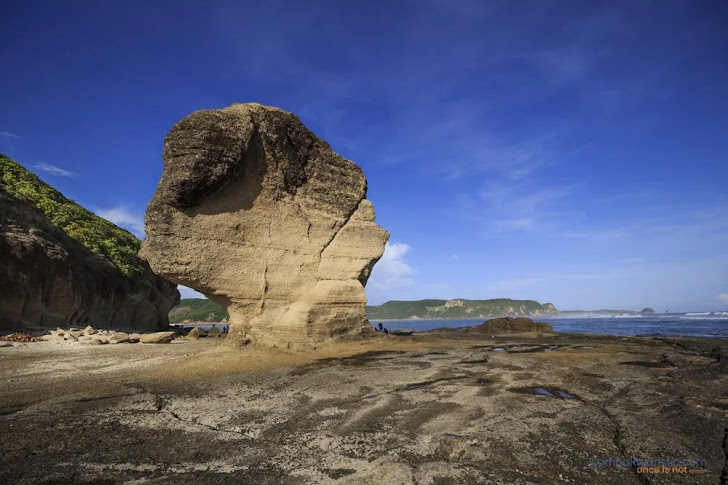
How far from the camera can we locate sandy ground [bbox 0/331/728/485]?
10.7ft

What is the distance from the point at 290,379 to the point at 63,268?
1716cm

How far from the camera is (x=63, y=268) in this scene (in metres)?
18.1

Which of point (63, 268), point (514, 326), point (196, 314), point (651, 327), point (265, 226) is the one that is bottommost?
point (196, 314)

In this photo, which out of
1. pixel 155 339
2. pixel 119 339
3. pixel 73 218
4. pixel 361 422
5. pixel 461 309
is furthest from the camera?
pixel 461 309

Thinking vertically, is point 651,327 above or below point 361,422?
below

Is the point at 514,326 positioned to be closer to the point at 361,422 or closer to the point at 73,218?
the point at 361,422

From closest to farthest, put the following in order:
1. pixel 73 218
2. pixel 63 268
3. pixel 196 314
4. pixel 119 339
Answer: pixel 119 339 < pixel 63 268 < pixel 73 218 < pixel 196 314

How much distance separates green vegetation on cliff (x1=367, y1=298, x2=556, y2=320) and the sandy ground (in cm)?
13716

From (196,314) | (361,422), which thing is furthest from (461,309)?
(361,422)

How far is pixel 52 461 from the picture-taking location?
3.41 meters

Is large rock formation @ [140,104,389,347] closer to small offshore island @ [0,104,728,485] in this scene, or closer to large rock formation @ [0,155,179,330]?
small offshore island @ [0,104,728,485]

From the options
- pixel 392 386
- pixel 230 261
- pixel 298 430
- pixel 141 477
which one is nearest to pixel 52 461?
pixel 141 477

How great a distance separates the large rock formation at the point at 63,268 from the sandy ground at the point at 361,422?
33.8ft

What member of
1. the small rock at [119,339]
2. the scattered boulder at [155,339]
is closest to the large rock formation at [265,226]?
the scattered boulder at [155,339]
